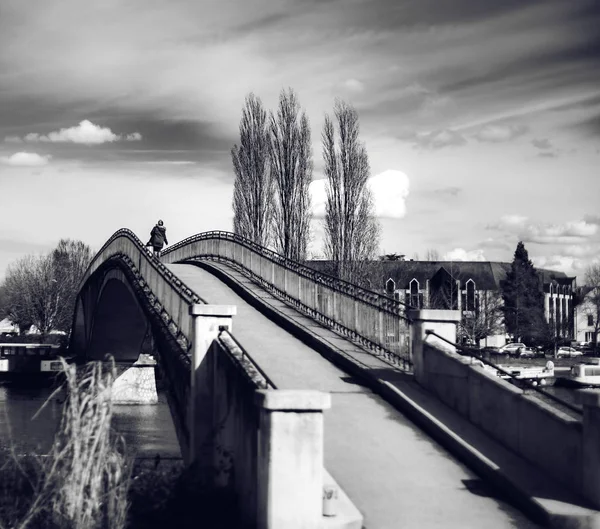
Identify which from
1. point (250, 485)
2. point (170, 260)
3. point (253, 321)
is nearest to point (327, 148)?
point (170, 260)

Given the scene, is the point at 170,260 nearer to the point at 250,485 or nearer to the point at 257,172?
the point at 257,172

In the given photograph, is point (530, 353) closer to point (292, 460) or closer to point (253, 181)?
point (253, 181)

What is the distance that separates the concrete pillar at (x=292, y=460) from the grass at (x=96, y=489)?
97cm

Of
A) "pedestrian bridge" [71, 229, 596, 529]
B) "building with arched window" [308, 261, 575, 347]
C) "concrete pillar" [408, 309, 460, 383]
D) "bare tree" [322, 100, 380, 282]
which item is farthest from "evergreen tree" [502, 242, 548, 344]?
"concrete pillar" [408, 309, 460, 383]

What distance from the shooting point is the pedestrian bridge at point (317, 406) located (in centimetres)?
702

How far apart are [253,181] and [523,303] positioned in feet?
143

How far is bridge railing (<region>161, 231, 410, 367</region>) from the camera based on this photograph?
1369 centimetres

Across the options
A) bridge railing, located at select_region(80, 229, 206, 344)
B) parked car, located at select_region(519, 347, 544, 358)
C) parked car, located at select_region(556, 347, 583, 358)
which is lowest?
parked car, located at select_region(556, 347, 583, 358)

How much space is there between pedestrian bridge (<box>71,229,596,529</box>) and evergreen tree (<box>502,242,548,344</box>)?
60559 mm

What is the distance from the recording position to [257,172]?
4569cm

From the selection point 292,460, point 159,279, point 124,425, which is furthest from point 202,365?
point 124,425

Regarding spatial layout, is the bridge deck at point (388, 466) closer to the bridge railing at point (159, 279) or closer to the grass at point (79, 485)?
the grass at point (79, 485)

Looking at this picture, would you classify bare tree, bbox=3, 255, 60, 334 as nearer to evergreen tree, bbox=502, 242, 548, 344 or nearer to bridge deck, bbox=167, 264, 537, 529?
evergreen tree, bbox=502, 242, 548, 344

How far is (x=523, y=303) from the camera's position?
80000 millimetres
